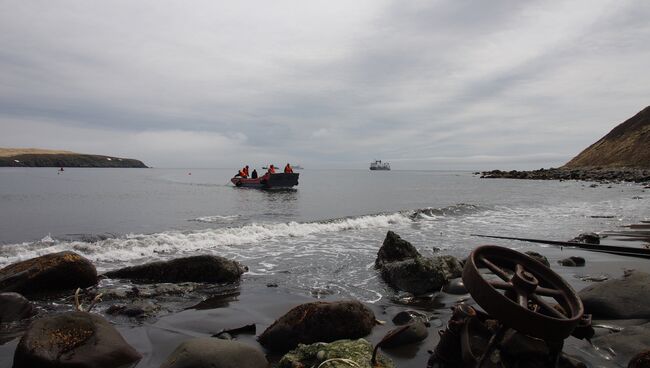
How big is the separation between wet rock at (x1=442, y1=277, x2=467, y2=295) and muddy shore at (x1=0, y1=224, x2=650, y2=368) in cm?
19

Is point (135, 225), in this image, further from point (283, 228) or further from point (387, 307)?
point (387, 307)

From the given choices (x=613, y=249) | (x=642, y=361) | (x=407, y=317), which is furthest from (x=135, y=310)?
(x=613, y=249)

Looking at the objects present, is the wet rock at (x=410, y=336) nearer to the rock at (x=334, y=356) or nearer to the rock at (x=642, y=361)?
the rock at (x=334, y=356)

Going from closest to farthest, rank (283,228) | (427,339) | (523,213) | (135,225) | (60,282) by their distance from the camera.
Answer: (427,339) → (60,282) → (283,228) → (135,225) → (523,213)

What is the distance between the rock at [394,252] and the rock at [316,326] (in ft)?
13.2

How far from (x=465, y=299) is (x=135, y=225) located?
17.7m

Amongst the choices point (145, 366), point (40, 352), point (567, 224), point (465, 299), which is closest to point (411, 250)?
point (465, 299)

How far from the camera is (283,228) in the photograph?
1711cm

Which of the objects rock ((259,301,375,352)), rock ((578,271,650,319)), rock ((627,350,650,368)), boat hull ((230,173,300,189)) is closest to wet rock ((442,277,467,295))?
rock ((578,271,650,319))

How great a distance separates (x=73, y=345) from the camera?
435 cm

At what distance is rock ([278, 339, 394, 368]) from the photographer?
3.90 meters

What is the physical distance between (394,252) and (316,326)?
15.8 feet

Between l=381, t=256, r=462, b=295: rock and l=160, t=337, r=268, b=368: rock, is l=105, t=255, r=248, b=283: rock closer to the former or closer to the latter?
l=381, t=256, r=462, b=295: rock

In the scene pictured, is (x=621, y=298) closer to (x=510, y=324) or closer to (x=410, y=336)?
(x=410, y=336)
